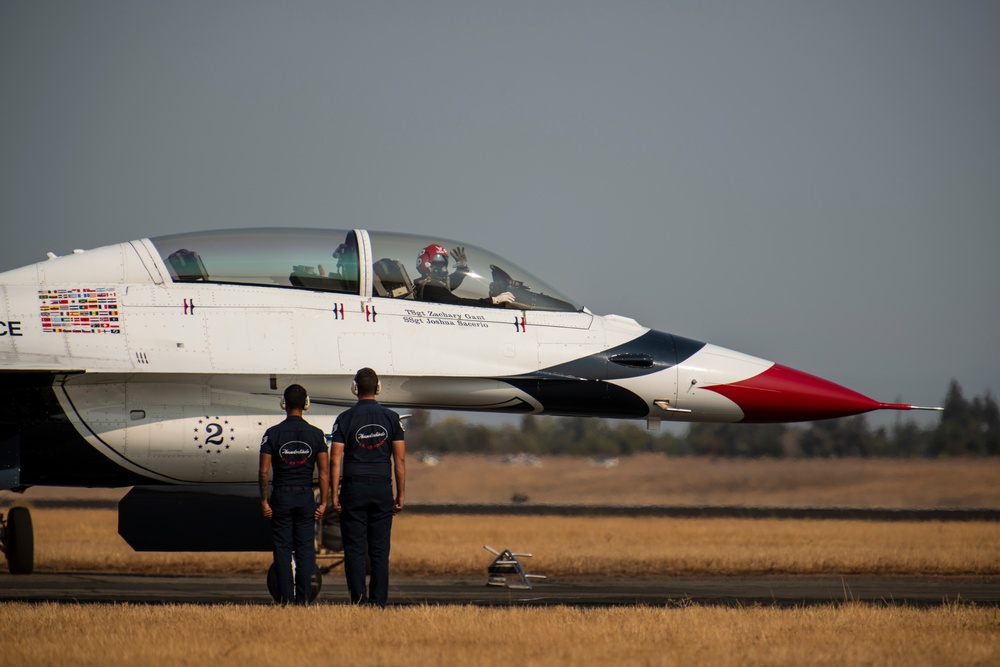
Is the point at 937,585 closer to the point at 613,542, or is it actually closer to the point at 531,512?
the point at 613,542

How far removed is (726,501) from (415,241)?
20.3 meters

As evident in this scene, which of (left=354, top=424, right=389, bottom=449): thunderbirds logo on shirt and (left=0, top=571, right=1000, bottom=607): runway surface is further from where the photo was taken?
(left=0, top=571, right=1000, bottom=607): runway surface

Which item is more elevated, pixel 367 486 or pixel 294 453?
pixel 294 453

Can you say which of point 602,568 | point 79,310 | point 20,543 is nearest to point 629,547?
point 602,568

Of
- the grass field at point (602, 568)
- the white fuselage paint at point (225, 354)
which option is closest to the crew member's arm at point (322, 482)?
the grass field at point (602, 568)

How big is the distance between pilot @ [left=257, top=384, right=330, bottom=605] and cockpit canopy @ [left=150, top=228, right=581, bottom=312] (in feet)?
7.02

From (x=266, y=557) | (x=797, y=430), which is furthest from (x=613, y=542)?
(x=797, y=430)

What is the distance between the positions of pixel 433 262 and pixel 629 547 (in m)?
11.3

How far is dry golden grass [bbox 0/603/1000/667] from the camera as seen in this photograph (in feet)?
23.2

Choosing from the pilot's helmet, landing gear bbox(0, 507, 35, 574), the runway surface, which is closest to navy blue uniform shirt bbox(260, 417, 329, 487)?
the runway surface

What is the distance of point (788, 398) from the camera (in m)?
12.3

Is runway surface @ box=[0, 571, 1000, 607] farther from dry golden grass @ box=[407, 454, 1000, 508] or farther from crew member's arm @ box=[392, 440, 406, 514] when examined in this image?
dry golden grass @ box=[407, 454, 1000, 508]

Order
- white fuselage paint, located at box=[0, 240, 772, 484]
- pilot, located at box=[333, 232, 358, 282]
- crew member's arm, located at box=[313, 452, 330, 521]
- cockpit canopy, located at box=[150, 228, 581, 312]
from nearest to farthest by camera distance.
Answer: crew member's arm, located at box=[313, 452, 330, 521]
white fuselage paint, located at box=[0, 240, 772, 484]
cockpit canopy, located at box=[150, 228, 581, 312]
pilot, located at box=[333, 232, 358, 282]

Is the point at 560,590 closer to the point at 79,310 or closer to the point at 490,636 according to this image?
the point at 490,636
